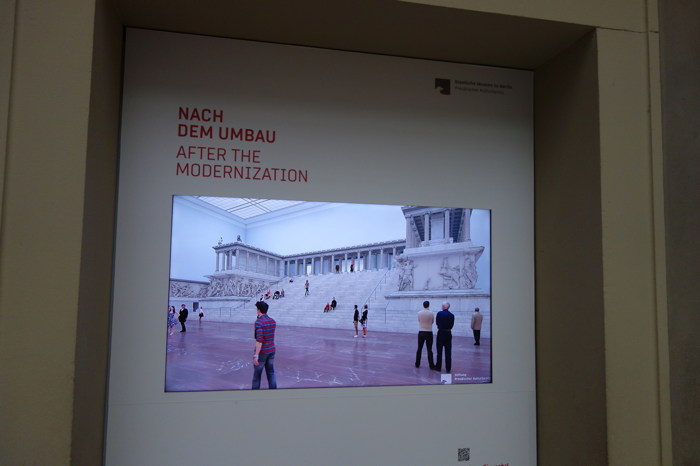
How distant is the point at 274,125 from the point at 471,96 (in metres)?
1.87

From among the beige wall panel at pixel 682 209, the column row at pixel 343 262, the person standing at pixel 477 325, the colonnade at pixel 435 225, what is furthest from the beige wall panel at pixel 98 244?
the beige wall panel at pixel 682 209

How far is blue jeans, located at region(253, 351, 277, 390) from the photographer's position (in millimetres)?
4109

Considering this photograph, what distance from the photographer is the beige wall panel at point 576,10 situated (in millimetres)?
3842

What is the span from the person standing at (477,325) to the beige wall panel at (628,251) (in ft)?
3.43

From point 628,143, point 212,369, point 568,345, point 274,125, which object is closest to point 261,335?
point 212,369

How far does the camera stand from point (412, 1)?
12.2 feet

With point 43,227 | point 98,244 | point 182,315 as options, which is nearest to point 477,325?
point 182,315

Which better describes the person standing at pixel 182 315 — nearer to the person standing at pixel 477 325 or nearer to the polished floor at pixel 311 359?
the polished floor at pixel 311 359

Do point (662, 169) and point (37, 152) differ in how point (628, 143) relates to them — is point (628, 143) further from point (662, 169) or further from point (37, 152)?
point (37, 152)

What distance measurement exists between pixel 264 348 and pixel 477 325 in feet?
6.13

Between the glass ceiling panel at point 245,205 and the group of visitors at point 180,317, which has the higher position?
the glass ceiling panel at point 245,205

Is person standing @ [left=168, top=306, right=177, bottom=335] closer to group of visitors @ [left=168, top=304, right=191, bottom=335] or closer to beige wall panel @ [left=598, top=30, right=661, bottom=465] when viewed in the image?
group of visitors @ [left=168, top=304, right=191, bottom=335]

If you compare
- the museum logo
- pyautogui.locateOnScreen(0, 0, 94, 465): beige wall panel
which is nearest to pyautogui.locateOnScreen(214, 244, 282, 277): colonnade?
pyautogui.locateOnScreen(0, 0, 94, 465): beige wall panel

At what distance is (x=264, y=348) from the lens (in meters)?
4.15
